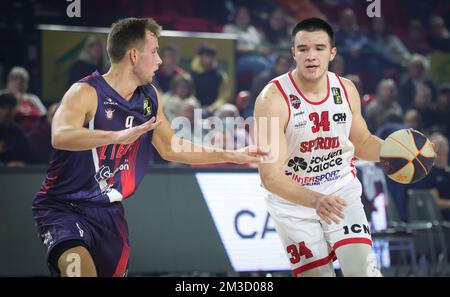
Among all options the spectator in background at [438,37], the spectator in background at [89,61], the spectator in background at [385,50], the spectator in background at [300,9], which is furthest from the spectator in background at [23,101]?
the spectator in background at [438,37]

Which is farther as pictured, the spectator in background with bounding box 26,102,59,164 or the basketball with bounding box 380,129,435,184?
the spectator in background with bounding box 26,102,59,164

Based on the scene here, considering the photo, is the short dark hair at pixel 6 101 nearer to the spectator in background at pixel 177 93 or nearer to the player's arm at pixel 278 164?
the spectator in background at pixel 177 93

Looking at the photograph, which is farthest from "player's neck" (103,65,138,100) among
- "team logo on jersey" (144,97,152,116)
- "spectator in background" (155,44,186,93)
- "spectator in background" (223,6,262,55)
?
"spectator in background" (223,6,262,55)

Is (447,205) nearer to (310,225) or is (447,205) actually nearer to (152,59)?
(310,225)

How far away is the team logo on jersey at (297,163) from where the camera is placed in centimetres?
617

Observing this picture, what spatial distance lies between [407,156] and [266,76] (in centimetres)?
659

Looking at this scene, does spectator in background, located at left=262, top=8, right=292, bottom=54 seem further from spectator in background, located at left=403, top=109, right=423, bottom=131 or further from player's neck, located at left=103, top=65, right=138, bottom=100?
player's neck, located at left=103, top=65, right=138, bottom=100

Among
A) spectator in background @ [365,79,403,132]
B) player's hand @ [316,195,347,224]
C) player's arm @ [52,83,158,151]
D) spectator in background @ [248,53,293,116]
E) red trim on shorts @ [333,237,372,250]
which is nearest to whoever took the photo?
player's arm @ [52,83,158,151]

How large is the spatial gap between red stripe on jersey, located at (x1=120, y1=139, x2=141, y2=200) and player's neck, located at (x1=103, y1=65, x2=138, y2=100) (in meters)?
0.38

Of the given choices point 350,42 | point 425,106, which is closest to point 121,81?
point 425,106

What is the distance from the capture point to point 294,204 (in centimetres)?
611

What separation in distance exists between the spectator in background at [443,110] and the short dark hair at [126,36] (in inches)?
357

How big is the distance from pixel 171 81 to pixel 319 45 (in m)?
5.87

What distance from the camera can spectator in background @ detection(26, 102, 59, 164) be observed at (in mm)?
10359
